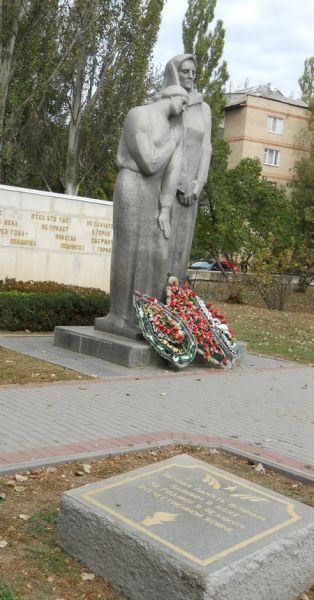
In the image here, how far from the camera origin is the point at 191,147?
31.1ft

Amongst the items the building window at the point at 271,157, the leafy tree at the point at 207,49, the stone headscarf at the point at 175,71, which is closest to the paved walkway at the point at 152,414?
the stone headscarf at the point at 175,71

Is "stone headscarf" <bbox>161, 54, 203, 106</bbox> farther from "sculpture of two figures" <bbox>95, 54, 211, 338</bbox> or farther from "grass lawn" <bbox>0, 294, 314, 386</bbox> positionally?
"grass lawn" <bbox>0, 294, 314, 386</bbox>

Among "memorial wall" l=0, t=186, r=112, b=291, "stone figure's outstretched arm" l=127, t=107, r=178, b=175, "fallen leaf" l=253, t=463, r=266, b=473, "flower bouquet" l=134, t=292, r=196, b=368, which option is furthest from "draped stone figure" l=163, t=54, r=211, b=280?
"memorial wall" l=0, t=186, r=112, b=291

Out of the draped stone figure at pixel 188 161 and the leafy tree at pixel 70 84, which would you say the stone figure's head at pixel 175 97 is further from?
the leafy tree at pixel 70 84

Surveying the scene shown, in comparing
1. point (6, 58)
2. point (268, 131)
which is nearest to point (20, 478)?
point (6, 58)

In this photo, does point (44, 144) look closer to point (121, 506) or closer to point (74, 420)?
point (74, 420)

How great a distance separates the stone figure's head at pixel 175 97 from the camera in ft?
29.4

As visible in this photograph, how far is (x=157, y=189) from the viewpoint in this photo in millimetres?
9031

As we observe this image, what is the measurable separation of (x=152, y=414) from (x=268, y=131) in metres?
44.4

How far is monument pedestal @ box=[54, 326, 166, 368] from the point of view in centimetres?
859

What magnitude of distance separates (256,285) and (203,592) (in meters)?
18.7

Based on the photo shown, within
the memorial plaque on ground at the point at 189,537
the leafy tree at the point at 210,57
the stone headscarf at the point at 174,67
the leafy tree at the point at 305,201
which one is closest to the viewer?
the memorial plaque on ground at the point at 189,537

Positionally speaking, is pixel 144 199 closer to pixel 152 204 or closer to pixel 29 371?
pixel 152 204

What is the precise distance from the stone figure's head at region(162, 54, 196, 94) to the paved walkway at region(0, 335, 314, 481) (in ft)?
13.8
